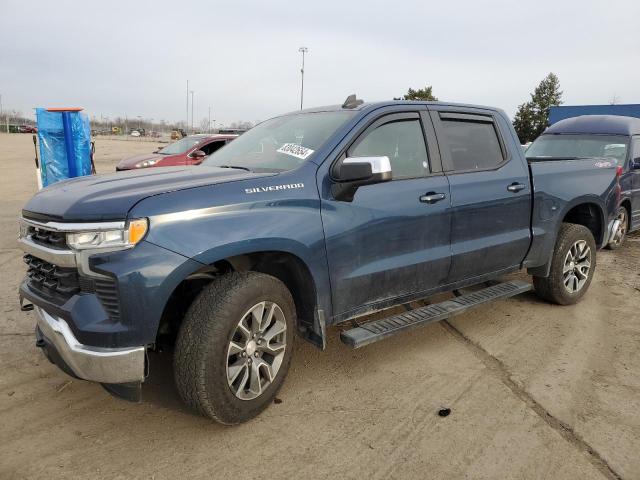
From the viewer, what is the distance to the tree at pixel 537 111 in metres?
44.1

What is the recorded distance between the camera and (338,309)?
3221mm

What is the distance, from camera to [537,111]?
160ft

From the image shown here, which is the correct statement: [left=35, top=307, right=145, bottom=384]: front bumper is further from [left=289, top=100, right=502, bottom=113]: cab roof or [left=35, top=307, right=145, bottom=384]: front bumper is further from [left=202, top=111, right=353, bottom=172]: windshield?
[left=289, top=100, right=502, bottom=113]: cab roof

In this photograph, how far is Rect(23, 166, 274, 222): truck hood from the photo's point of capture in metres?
2.50

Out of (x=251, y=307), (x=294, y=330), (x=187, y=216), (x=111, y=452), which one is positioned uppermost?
(x=187, y=216)

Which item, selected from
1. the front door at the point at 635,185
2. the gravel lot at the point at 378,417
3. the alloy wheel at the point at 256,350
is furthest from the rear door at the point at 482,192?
the front door at the point at 635,185

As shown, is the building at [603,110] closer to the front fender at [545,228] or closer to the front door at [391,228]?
the front fender at [545,228]

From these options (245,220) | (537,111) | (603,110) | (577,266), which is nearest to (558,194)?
(577,266)

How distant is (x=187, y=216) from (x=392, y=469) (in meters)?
1.65

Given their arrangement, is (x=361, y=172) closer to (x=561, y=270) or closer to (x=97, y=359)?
(x=97, y=359)

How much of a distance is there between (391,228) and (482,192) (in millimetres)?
1051

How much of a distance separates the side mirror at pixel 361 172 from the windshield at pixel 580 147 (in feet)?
20.0

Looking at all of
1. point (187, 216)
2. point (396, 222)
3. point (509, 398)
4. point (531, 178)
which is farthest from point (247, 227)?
point (531, 178)

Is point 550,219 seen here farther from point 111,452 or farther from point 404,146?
point 111,452
